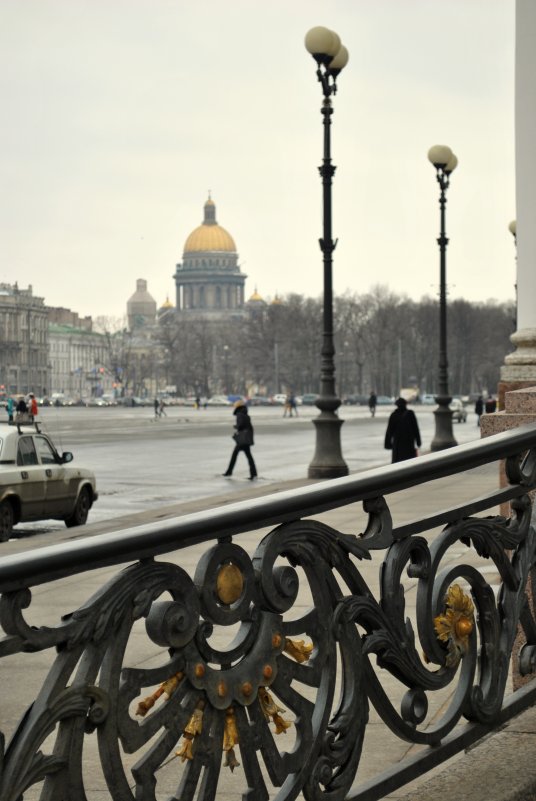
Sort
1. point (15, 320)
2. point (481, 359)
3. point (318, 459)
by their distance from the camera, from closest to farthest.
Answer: point (318, 459), point (481, 359), point (15, 320)

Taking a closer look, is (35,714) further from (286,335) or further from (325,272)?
(286,335)

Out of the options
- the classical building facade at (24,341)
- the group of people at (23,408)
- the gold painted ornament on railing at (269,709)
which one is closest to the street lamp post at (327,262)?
the group of people at (23,408)

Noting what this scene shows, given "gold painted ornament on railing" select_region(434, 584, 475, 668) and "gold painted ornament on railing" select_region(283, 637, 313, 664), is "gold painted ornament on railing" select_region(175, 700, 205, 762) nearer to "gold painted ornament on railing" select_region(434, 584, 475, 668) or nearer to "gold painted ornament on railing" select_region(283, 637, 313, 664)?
"gold painted ornament on railing" select_region(283, 637, 313, 664)

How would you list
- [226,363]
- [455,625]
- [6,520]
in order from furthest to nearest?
[226,363] → [6,520] → [455,625]

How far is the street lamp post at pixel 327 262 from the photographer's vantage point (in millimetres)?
23422

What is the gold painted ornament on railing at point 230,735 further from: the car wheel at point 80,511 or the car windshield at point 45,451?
the car wheel at point 80,511

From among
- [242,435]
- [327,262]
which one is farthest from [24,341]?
[327,262]

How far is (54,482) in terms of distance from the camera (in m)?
16.8

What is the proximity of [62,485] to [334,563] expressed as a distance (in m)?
14.3

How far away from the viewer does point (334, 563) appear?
2.94 meters

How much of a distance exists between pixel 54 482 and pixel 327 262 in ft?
28.9

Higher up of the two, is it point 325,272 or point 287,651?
point 325,272

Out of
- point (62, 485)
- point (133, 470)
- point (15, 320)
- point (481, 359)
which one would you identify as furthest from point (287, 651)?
point (15, 320)

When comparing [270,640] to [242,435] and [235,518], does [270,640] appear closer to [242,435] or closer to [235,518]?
[235,518]
